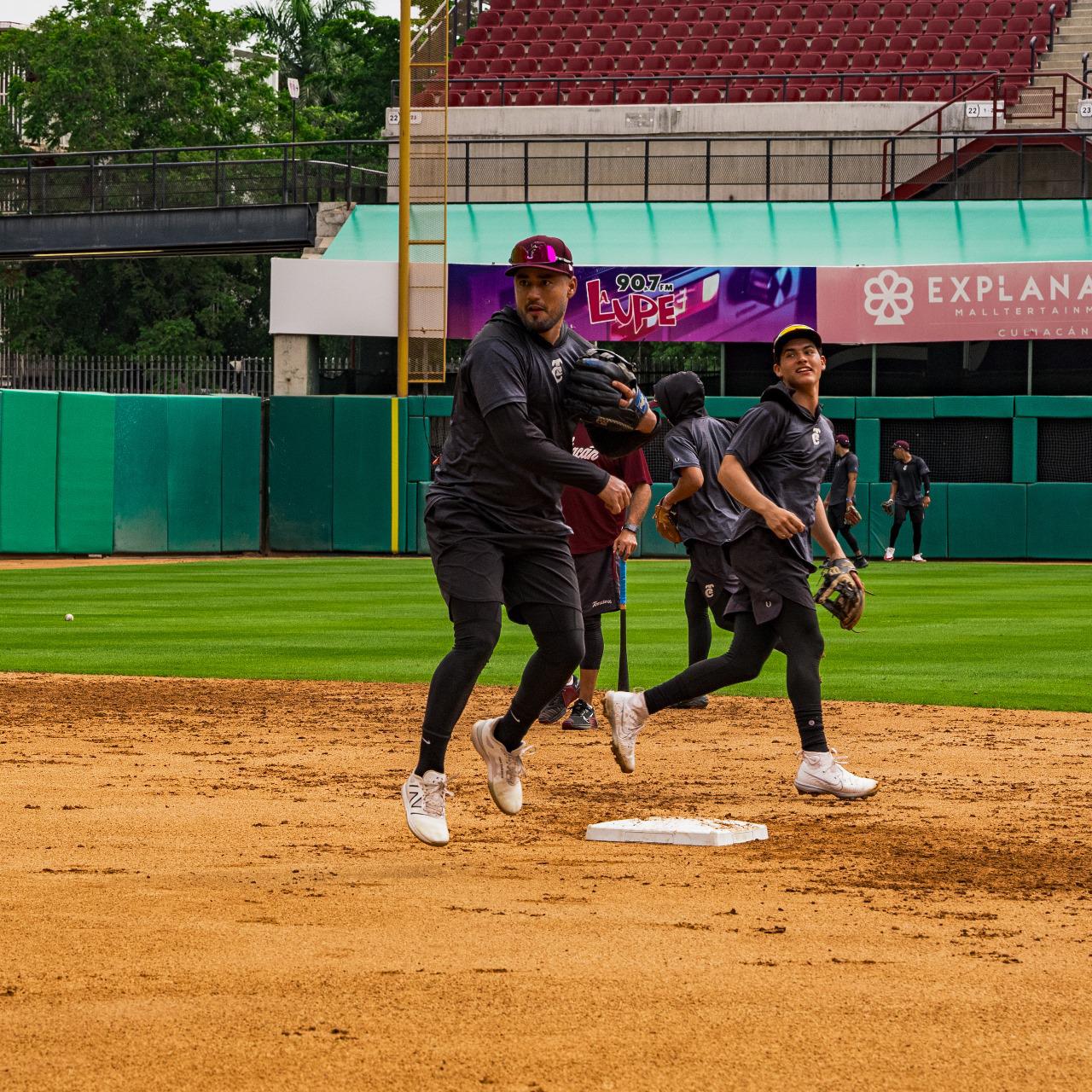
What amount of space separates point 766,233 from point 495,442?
80.7 ft

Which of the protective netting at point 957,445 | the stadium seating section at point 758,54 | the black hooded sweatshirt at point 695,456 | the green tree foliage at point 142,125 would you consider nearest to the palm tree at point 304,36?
the green tree foliage at point 142,125

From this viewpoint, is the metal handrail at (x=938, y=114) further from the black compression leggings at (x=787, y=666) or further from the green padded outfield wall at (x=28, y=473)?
the black compression leggings at (x=787, y=666)

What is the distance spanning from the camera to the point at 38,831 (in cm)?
611

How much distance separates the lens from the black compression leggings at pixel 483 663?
5719 mm

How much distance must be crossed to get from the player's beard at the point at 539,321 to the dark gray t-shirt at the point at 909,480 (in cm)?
2058

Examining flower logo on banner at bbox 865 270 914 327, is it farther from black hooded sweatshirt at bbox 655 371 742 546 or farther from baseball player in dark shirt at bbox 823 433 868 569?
black hooded sweatshirt at bbox 655 371 742 546

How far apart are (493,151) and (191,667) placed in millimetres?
21970

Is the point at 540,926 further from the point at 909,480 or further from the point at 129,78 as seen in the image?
the point at 129,78

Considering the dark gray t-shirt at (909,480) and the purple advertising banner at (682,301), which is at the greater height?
the purple advertising banner at (682,301)

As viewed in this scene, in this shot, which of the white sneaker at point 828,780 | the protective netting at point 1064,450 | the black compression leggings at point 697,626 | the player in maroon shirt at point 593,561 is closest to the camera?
the white sneaker at point 828,780

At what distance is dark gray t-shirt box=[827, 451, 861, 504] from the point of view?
78.3 ft

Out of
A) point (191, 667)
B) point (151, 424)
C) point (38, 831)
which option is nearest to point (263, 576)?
point (151, 424)

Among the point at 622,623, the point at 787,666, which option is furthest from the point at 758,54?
the point at 787,666

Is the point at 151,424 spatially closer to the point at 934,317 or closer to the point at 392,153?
the point at 392,153
